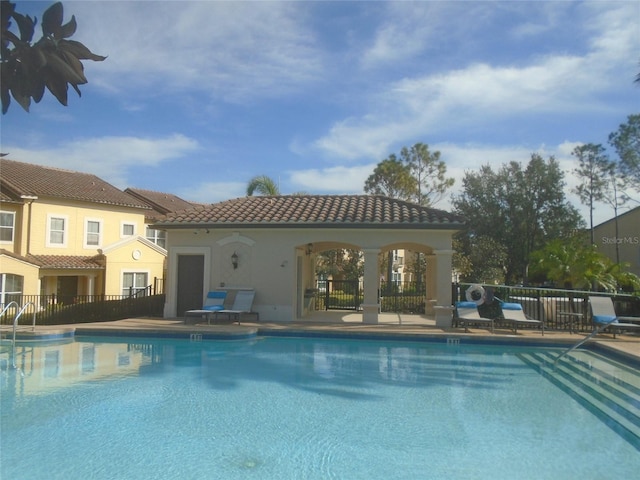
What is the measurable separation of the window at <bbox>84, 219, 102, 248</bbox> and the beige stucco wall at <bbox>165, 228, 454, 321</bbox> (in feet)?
45.8

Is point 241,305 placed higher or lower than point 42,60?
lower

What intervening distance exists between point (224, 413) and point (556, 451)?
194 inches

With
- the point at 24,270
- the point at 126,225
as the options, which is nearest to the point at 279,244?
the point at 24,270

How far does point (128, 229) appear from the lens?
32.2m

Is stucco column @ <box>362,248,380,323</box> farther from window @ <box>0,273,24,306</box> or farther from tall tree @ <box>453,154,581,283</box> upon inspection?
tall tree @ <box>453,154,581,283</box>

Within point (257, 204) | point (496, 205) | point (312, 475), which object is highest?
point (496, 205)

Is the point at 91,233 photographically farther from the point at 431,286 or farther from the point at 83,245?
the point at 431,286

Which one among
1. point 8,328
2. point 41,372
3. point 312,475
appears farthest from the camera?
point 8,328

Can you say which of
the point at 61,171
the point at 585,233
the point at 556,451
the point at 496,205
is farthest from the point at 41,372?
the point at 585,233

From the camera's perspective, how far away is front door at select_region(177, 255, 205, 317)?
18.3m

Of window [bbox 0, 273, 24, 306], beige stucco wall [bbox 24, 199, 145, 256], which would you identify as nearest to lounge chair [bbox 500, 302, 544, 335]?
window [bbox 0, 273, 24, 306]

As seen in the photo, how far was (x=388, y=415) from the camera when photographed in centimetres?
810

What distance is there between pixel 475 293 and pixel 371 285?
156 inches

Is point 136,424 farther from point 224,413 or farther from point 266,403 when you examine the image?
point 266,403
